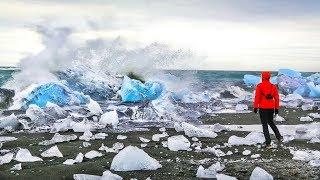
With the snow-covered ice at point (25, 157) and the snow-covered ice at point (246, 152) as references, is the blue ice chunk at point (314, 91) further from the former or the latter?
the snow-covered ice at point (25, 157)

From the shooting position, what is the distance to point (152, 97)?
16.6m

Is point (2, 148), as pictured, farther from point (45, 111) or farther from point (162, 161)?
point (45, 111)

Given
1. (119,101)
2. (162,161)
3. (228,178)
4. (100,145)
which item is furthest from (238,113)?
(228,178)

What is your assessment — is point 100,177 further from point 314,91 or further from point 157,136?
point 314,91

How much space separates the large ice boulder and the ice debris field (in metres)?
0.01

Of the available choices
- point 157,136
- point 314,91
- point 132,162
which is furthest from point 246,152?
point 314,91

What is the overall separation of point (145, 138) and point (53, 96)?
7.05 m

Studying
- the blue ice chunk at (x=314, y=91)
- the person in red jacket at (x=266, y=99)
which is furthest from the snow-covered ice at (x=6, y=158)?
the blue ice chunk at (x=314, y=91)

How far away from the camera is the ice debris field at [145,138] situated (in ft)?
19.9

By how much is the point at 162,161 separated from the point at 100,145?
174 cm

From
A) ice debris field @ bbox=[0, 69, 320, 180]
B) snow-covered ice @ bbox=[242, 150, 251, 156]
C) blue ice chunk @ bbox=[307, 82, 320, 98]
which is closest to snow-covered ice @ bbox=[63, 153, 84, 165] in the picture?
ice debris field @ bbox=[0, 69, 320, 180]

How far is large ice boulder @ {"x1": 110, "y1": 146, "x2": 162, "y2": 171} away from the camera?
5.99m

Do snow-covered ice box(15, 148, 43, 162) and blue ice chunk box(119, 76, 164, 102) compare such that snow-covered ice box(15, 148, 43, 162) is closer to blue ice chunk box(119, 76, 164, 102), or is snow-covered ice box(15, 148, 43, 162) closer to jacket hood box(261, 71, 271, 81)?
jacket hood box(261, 71, 271, 81)

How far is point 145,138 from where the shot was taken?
8766 mm
